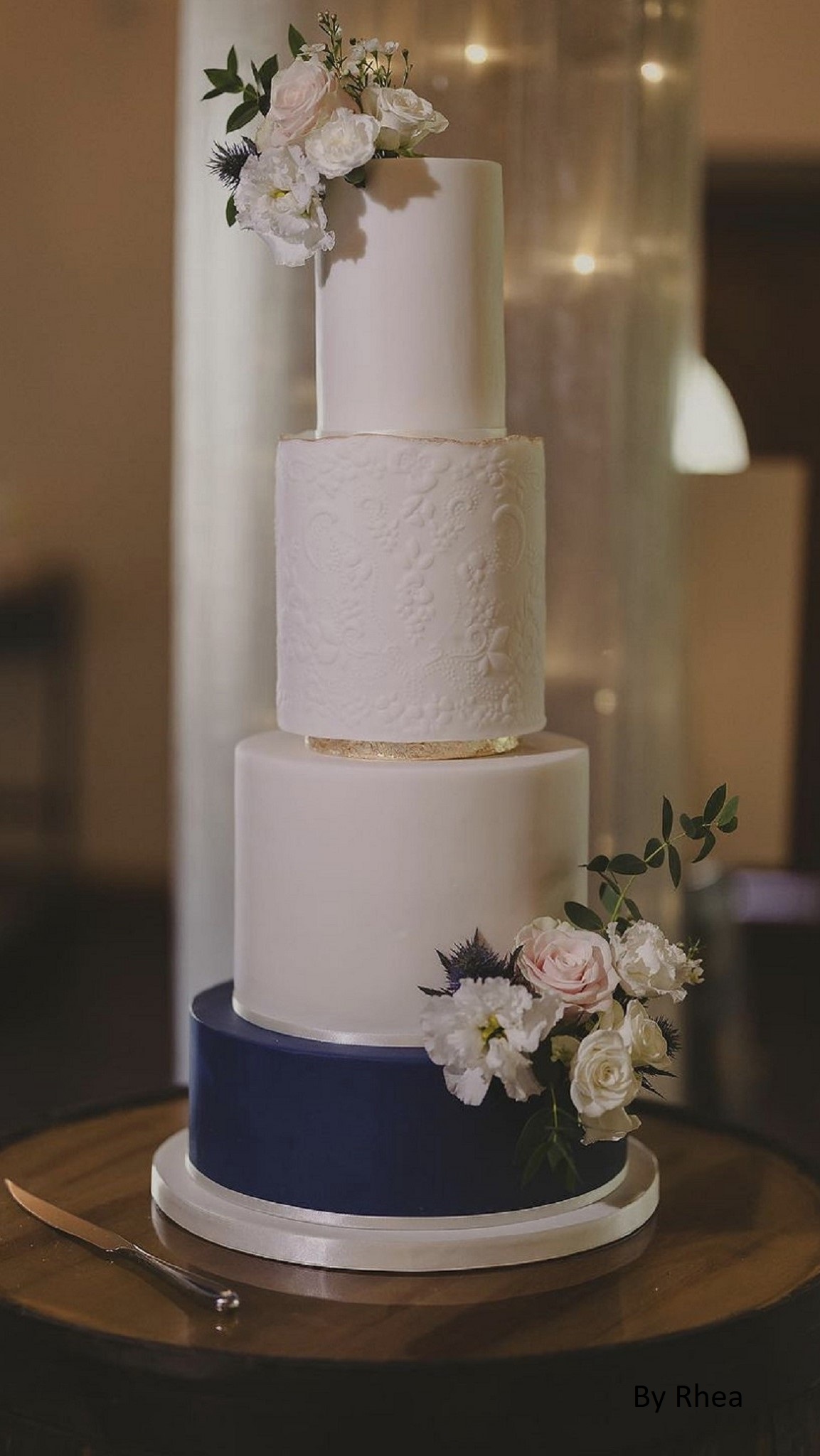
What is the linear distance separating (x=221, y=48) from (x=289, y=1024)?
159cm

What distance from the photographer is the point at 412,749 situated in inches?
66.5

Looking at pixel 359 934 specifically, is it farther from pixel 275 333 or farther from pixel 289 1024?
pixel 275 333

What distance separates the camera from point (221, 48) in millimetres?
2615

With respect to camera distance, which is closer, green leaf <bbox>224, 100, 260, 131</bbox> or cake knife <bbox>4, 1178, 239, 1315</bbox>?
cake knife <bbox>4, 1178, 239, 1315</bbox>

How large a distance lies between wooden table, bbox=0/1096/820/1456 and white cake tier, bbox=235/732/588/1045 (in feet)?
0.81

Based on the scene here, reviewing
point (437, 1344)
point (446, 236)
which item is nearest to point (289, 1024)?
point (437, 1344)

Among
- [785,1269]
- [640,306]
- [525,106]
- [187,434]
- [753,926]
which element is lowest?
[753,926]

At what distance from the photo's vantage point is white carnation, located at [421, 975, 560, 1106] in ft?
5.04

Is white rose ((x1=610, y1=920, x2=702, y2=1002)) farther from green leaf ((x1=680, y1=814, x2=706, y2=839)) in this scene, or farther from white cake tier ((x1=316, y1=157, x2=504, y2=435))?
white cake tier ((x1=316, y1=157, x2=504, y2=435))

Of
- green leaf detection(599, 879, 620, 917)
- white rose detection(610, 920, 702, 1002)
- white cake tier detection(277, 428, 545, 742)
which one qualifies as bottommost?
white rose detection(610, 920, 702, 1002)

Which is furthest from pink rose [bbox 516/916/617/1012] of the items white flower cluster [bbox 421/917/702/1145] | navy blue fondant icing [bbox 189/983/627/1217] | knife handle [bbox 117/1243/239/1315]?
knife handle [bbox 117/1243/239/1315]

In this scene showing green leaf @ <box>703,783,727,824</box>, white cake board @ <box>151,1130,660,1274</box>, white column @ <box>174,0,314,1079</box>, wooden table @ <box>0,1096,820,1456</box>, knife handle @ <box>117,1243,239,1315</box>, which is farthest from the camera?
white column @ <box>174,0,314,1079</box>

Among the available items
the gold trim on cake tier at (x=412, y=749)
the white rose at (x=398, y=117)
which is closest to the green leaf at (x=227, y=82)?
the white rose at (x=398, y=117)

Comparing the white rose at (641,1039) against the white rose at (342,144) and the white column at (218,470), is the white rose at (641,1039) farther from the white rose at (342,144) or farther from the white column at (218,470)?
the white column at (218,470)
